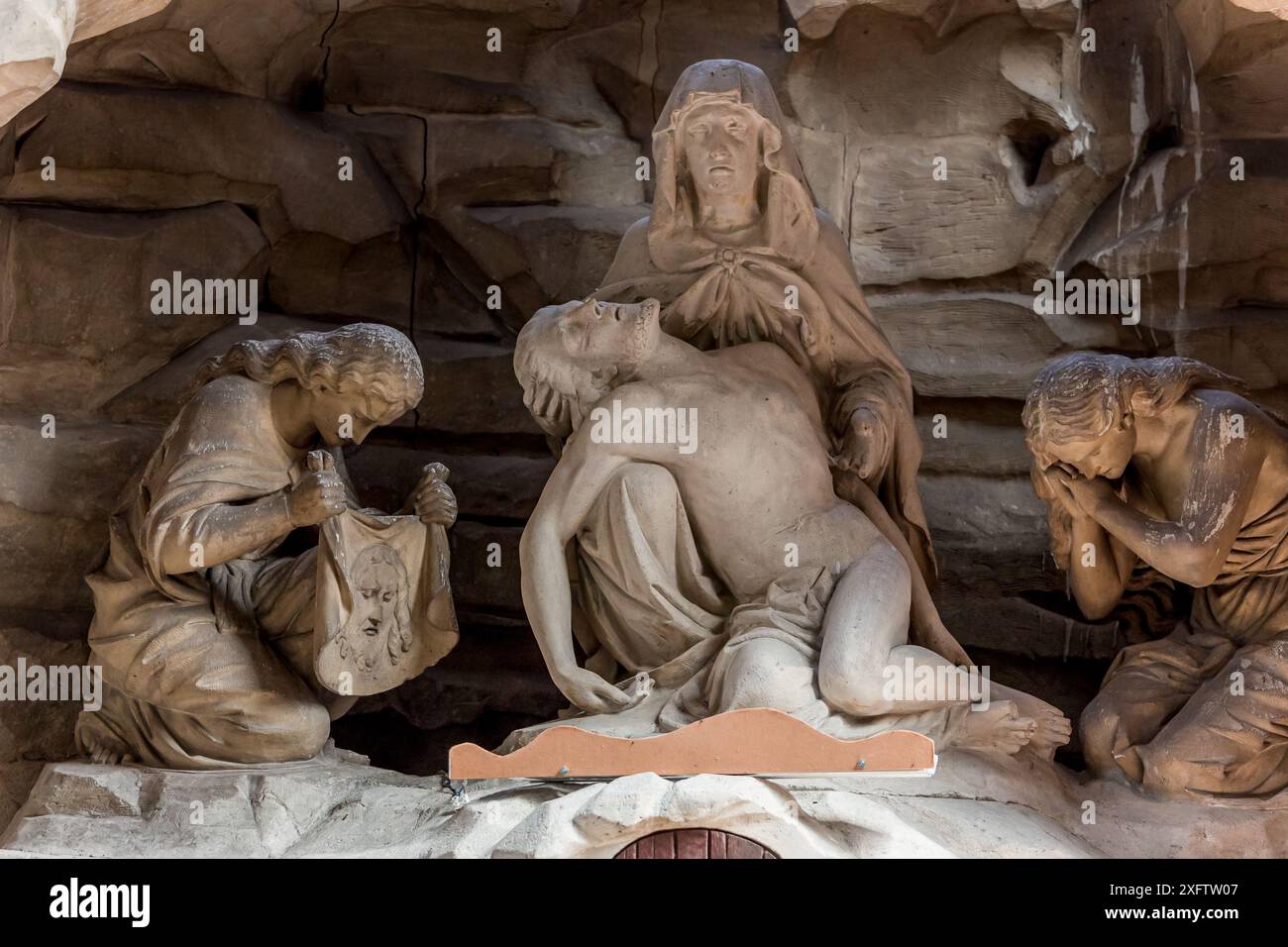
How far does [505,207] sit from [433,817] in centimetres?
289

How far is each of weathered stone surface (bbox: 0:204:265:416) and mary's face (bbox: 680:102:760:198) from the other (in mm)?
1963

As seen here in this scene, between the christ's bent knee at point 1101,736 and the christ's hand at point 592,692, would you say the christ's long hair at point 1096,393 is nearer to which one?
the christ's bent knee at point 1101,736

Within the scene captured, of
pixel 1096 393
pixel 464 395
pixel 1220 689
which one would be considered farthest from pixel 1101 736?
pixel 464 395

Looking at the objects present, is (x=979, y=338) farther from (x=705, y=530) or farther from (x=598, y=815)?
(x=598, y=815)

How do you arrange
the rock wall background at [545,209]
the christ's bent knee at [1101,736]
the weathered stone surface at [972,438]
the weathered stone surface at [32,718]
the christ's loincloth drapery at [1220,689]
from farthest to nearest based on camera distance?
the weathered stone surface at [972,438] < the rock wall background at [545,209] < the weathered stone surface at [32,718] < the christ's bent knee at [1101,736] < the christ's loincloth drapery at [1220,689]

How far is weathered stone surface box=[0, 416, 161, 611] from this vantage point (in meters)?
7.22

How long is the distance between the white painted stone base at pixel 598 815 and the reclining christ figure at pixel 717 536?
0.25m

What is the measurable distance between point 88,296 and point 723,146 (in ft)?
7.59

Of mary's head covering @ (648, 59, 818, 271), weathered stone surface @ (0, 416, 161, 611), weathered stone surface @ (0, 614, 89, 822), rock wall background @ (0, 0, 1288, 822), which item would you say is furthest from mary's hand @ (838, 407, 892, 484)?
weathered stone surface @ (0, 614, 89, 822)

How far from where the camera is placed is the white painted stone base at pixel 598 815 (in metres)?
5.40

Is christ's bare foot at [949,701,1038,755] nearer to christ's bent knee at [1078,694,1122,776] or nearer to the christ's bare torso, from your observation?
christ's bent knee at [1078,694,1122,776]

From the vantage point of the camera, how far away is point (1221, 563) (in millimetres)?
6273

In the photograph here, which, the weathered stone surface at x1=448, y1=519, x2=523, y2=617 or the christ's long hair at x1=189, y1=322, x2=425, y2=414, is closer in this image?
the christ's long hair at x1=189, y1=322, x2=425, y2=414

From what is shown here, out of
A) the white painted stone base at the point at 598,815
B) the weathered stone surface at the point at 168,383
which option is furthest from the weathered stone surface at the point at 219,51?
the white painted stone base at the point at 598,815
